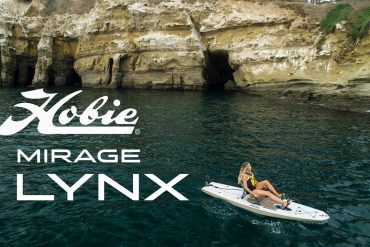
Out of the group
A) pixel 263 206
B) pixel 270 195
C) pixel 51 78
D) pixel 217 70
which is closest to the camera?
pixel 263 206

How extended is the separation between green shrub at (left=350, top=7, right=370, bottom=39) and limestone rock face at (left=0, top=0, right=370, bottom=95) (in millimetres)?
908

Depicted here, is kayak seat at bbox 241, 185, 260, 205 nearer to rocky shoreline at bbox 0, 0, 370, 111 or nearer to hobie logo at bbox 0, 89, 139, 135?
hobie logo at bbox 0, 89, 139, 135

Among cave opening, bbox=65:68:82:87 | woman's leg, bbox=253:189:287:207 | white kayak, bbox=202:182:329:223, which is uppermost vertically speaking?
cave opening, bbox=65:68:82:87

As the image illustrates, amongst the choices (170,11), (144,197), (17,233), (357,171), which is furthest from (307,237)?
(170,11)

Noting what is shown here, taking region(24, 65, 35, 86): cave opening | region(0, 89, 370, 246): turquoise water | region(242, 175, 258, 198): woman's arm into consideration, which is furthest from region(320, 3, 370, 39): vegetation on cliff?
region(24, 65, 35, 86): cave opening

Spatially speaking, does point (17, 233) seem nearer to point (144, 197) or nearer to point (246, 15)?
point (144, 197)

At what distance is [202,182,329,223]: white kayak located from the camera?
12508mm

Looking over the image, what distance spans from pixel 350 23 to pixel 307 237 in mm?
33461

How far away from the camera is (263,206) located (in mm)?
13492

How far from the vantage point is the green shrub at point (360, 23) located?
36.6 m

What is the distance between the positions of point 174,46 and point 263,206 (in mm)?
37618


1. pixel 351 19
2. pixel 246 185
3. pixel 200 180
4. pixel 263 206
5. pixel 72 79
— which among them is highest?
pixel 351 19

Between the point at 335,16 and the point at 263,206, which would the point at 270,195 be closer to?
the point at 263,206

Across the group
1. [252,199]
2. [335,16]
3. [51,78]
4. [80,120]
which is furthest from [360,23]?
[51,78]
